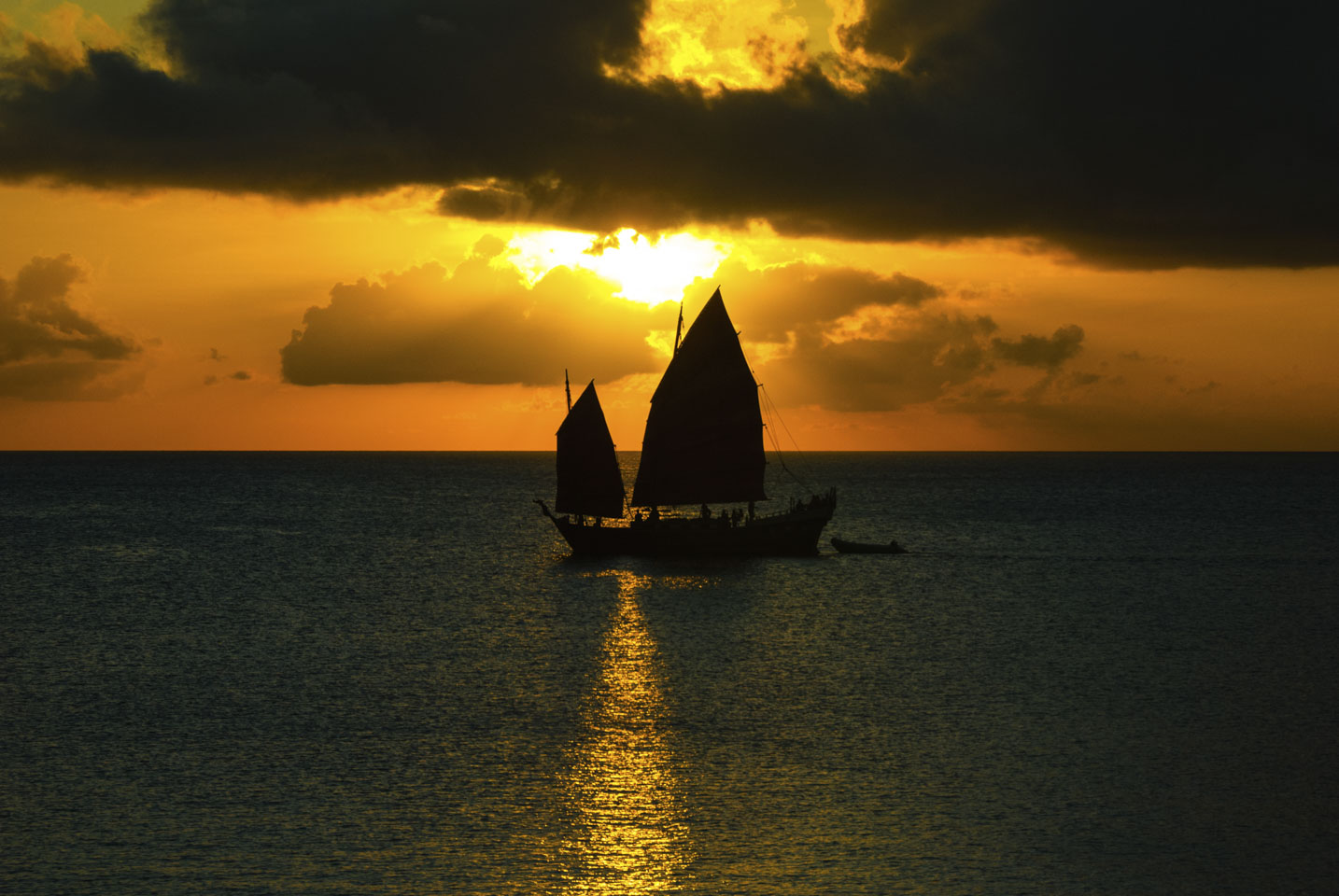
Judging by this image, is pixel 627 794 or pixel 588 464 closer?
pixel 627 794

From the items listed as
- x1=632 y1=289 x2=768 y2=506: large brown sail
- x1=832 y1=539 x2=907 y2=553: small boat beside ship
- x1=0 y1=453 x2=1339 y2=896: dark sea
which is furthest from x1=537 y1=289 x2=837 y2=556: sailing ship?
x1=0 y1=453 x2=1339 y2=896: dark sea

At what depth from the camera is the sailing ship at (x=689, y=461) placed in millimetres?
89188

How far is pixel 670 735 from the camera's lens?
1571 inches

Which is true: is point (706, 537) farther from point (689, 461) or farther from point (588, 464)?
point (588, 464)

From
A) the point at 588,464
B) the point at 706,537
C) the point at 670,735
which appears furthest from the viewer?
the point at 706,537

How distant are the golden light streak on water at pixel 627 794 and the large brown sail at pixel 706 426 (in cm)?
4032

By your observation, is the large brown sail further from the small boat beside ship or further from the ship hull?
the small boat beside ship

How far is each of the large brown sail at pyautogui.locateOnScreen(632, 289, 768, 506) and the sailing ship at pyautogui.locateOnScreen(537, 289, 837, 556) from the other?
6 cm

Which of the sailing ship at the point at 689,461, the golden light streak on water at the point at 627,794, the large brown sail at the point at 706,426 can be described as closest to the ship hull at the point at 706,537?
the sailing ship at the point at 689,461

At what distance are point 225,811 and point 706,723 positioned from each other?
1531 centimetres

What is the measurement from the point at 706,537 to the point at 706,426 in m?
8.67

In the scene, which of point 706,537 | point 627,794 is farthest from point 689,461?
point 627,794

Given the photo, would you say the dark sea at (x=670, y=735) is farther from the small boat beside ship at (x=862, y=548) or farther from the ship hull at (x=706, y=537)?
the small boat beside ship at (x=862, y=548)

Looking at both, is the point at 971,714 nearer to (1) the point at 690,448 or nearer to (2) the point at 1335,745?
(2) the point at 1335,745
